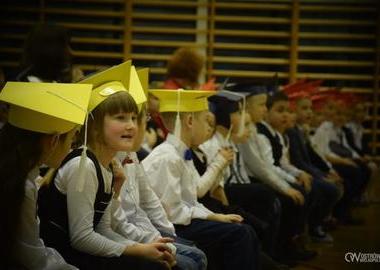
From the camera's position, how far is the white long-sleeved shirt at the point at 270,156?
168 inches

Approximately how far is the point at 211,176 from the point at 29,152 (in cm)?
150

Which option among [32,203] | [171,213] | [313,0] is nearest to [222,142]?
[171,213]

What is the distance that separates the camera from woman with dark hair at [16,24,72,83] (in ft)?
10.7

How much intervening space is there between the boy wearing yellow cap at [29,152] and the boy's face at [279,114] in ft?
9.57

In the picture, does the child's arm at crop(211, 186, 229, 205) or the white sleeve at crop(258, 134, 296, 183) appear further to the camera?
the white sleeve at crop(258, 134, 296, 183)

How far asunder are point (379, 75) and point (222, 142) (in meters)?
5.20

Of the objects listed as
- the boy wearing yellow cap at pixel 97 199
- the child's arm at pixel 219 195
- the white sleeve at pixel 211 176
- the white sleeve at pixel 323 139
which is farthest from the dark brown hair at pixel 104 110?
the white sleeve at pixel 323 139

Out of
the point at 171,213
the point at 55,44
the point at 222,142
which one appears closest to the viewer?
the point at 171,213

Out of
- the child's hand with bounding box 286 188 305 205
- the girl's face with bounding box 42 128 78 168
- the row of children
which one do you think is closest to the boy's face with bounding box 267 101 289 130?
the row of children

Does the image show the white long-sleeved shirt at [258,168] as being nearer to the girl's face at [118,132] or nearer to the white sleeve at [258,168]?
the white sleeve at [258,168]

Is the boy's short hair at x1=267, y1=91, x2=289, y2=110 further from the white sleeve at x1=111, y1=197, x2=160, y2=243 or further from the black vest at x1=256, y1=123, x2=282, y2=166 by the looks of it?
the white sleeve at x1=111, y1=197, x2=160, y2=243

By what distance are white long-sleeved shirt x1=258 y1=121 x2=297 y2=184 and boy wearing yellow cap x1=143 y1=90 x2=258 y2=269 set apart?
1.41m

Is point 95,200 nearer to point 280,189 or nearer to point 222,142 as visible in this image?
point 222,142

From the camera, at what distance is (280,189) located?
4.12 metres
